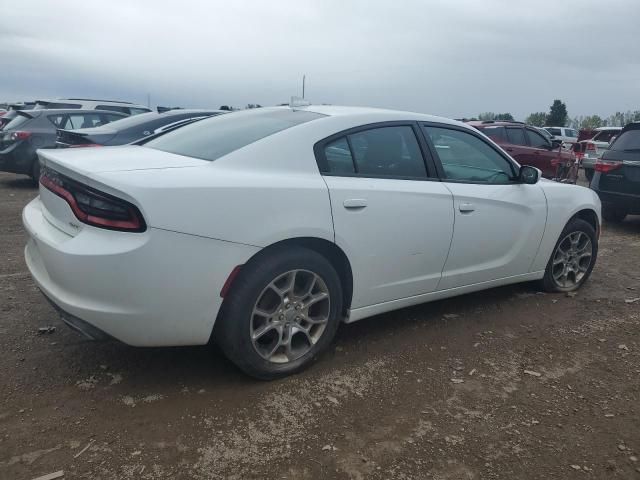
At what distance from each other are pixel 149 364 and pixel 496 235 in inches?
100.0

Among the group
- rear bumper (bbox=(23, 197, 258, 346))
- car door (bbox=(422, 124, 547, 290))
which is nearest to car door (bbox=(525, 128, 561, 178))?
car door (bbox=(422, 124, 547, 290))

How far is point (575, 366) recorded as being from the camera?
3391mm

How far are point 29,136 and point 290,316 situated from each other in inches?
332

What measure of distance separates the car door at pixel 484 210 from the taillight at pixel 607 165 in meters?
4.12

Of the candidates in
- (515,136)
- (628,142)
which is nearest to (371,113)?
(628,142)

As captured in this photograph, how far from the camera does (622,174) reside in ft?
24.6

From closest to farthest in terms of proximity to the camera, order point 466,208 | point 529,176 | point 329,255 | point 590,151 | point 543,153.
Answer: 1. point 329,255
2. point 466,208
3. point 529,176
4. point 543,153
5. point 590,151

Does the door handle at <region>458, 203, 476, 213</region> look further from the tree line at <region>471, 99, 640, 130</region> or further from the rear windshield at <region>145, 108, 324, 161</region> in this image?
the tree line at <region>471, 99, 640, 130</region>

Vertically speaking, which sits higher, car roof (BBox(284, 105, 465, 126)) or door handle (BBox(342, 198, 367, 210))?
car roof (BBox(284, 105, 465, 126))

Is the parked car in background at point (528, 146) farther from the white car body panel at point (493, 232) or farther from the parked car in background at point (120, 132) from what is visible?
the white car body panel at point (493, 232)

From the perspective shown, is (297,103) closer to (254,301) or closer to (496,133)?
(254,301)

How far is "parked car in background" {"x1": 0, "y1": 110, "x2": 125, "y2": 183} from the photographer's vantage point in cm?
940

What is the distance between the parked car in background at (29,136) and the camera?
9398mm

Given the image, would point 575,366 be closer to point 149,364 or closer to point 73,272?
Answer: point 149,364
